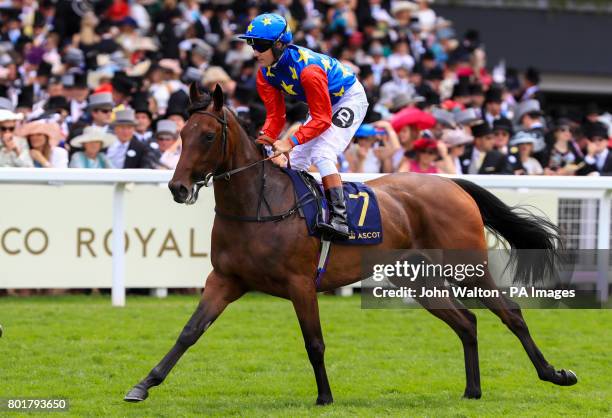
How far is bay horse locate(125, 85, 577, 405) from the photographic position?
6070 mm

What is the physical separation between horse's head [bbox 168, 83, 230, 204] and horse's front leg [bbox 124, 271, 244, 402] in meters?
0.55

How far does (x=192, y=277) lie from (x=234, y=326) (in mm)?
1264

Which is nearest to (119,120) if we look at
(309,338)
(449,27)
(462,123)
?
(462,123)

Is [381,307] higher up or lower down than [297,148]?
lower down

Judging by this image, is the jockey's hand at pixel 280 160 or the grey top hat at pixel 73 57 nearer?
the jockey's hand at pixel 280 160

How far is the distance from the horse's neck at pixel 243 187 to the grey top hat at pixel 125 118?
4.63 m

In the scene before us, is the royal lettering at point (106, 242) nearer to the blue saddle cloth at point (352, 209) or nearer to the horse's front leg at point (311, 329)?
the blue saddle cloth at point (352, 209)

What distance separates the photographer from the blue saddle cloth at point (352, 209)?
253 inches

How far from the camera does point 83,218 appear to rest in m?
9.65

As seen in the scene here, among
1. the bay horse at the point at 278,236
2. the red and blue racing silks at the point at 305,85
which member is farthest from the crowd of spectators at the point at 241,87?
the red and blue racing silks at the point at 305,85

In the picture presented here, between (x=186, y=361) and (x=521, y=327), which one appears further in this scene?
(x=186, y=361)

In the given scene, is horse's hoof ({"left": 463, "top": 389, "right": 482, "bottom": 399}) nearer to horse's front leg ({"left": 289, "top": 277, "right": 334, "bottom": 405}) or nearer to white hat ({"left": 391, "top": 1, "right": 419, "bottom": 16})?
horse's front leg ({"left": 289, "top": 277, "right": 334, "bottom": 405})

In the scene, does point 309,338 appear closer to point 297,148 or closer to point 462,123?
point 297,148

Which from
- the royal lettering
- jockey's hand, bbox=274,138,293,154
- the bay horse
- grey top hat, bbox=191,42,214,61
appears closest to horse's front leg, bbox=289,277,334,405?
the bay horse
